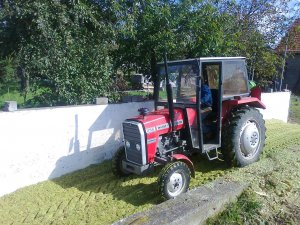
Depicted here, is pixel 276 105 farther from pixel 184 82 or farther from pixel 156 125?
pixel 156 125

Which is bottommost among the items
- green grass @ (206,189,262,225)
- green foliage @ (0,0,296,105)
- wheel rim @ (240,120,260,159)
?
green grass @ (206,189,262,225)

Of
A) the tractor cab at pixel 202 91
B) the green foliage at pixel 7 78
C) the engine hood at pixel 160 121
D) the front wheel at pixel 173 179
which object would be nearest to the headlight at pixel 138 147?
the engine hood at pixel 160 121

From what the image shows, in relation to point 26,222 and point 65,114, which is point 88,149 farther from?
point 26,222

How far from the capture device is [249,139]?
579 centimetres

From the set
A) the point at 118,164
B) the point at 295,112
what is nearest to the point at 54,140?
the point at 118,164

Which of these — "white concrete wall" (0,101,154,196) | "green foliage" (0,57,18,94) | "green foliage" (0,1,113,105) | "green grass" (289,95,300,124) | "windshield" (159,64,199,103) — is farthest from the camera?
"green grass" (289,95,300,124)

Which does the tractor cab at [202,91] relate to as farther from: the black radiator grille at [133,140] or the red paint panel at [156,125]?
the black radiator grille at [133,140]

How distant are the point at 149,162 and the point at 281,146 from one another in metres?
3.61

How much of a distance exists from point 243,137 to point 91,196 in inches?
109

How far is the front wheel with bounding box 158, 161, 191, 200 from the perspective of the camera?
4410 millimetres

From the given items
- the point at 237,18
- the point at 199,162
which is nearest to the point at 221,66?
the point at 199,162

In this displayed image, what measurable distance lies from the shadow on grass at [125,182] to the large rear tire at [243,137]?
1.09 feet

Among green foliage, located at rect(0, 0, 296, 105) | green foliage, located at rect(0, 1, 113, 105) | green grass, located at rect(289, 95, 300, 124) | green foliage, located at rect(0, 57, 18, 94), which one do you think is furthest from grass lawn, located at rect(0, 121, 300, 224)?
green grass, located at rect(289, 95, 300, 124)

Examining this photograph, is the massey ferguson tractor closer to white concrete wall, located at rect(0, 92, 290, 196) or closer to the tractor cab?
the tractor cab
